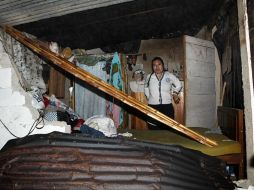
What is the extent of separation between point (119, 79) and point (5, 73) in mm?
3479

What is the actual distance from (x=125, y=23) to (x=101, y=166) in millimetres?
4495

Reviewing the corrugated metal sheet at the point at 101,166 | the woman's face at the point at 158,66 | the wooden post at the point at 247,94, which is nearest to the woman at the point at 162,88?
the woman's face at the point at 158,66

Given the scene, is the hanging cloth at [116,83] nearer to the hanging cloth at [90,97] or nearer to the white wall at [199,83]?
the hanging cloth at [90,97]

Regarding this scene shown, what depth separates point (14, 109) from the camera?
4434 millimetres

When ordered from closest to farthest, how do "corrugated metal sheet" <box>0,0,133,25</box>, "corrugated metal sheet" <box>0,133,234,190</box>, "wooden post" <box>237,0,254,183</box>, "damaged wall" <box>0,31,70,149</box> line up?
"corrugated metal sheet" <box>0,133,234,190</box>
"wooden post" <box>237,0,254,183</box>
"corrugated metal sheet" <box>0,0,133,25</box>
"damaged wall" <box>0,31,70,149</box>

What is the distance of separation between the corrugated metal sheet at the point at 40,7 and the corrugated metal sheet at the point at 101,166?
252 cm

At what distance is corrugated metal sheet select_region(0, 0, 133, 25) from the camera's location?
4102 millimetres

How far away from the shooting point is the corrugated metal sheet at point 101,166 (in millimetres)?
2279

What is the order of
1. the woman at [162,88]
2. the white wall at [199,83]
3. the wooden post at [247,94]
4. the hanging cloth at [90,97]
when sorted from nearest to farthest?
1. the wooden post at [247,94]
2. the woman at [162,88]
3. the white wall at [199,83]
4. the hanging cloth at [90,97]

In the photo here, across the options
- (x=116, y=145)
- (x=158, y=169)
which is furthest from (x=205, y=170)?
(x=116, y=145)

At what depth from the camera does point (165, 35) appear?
753cm

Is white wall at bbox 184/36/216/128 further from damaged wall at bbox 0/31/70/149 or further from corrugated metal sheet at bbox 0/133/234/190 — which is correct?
corrugated metal sheet at bbox 0/133/234/190

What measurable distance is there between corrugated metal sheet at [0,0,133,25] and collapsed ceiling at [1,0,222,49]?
0.31 m

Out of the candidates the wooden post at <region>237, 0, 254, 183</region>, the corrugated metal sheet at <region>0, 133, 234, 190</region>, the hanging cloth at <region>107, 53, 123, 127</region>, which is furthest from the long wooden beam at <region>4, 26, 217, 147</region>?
the hanging cloth at <region>107, 53, 123, 127</region>
